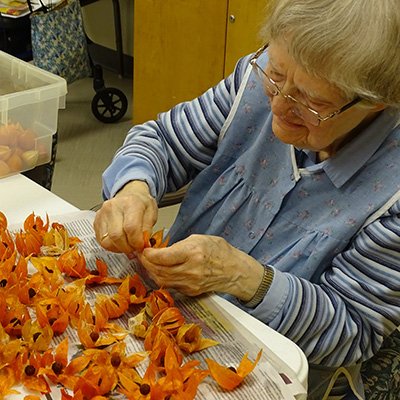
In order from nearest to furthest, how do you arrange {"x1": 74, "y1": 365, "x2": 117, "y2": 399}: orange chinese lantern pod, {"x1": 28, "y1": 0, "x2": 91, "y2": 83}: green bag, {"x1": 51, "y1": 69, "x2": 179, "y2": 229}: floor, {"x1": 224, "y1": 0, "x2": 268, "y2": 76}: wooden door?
1. {"x1": 74, "y1": 365, "x2": 117, "y2": 399}: orange chinese lantern pod
2. {"x1": 224, "y1": 0, "x2": 268, "y2": 76}: wooden door
3. {"x1": 51, "y1": 69, "x2": 179, "y2": 229}: floor
4. {"x1": 28, "y1": 0, "x2": 91, "y2": 83}: green bag

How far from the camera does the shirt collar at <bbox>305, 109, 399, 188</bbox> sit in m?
1.02

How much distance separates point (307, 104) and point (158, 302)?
354 mm

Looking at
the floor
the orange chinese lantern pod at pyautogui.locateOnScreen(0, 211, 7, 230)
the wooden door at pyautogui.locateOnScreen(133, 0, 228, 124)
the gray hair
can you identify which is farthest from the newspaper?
the wooden door at pyautogui.locateOnScreen(133, 0, 228, 124)

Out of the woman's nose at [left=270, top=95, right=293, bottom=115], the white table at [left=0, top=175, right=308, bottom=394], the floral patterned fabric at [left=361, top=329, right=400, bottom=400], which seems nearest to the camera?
the white table at [left=0, top=175, right=308, bottom=394]

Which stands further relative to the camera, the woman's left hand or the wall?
the wall

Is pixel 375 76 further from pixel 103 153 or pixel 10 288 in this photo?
pixel 103 153

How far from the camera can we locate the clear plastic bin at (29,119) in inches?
48.9

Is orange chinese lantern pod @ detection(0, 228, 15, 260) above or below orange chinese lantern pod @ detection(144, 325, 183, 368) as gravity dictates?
below

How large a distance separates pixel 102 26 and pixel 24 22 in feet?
3.14

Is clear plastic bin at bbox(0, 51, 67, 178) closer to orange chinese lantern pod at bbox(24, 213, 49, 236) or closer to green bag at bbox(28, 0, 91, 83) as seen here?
orange chinese lantern pod at bbox(24, 213, 49, 236)

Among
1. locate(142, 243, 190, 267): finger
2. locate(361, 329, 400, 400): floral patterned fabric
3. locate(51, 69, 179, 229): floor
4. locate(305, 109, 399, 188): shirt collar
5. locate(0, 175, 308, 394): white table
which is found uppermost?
locate(305, 109, 399, 188): shirt collar

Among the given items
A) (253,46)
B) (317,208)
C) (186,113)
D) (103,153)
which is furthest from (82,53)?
(317,208)

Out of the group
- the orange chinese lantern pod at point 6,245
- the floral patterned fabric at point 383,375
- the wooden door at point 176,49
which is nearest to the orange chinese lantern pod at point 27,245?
the orange chinese lantern pod at point 6,245

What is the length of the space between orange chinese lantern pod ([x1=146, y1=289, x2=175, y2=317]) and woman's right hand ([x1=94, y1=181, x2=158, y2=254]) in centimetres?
9
